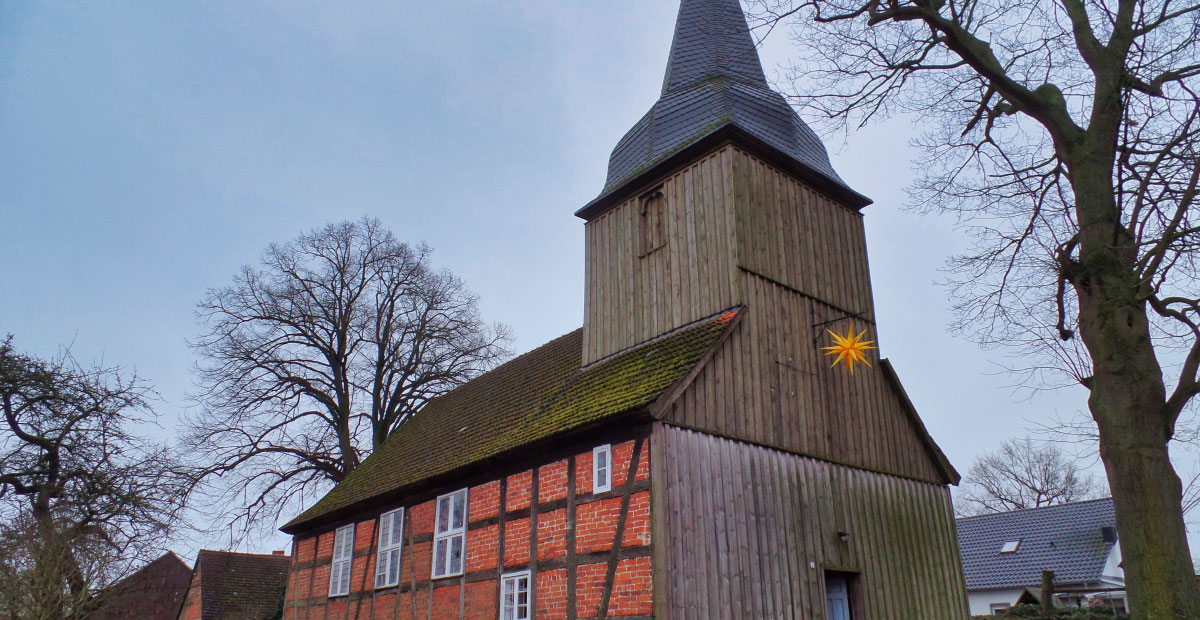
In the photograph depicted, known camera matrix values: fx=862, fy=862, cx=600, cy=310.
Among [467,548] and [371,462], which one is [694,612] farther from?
[371,462]

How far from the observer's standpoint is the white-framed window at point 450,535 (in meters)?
14.3

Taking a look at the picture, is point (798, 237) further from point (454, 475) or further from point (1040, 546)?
point (1040, 546)

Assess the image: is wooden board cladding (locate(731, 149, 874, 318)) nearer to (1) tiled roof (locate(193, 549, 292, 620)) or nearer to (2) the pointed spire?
(2) the pointed spire

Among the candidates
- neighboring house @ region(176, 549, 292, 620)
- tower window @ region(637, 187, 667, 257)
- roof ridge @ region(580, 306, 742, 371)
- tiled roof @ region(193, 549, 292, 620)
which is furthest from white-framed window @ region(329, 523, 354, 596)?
neighboring house @ region(176, 549, 292, 620)

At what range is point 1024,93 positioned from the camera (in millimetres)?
8742

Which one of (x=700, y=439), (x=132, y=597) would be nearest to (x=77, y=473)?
(x=132, y=597)

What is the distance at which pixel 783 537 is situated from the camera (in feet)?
37.9

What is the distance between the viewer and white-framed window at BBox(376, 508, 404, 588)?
53.2ft

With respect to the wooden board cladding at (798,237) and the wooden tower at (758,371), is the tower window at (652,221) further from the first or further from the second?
the wooden board cladding at (798,237)

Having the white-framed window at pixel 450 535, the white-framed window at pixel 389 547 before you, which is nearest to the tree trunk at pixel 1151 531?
the white-framed window at pixel 450 535

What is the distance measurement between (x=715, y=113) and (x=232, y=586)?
90.7ft

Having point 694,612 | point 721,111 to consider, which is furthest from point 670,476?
point 721,111

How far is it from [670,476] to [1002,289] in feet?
14.5

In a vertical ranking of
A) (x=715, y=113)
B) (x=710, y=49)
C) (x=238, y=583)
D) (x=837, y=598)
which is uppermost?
(x=710, y=49)
